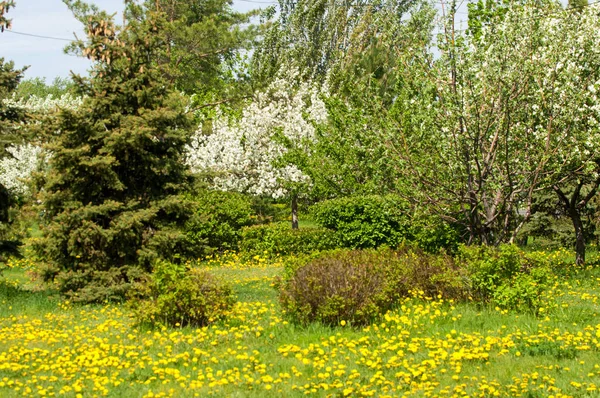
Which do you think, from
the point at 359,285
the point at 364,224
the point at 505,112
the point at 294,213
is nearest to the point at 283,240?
the point at 364,224

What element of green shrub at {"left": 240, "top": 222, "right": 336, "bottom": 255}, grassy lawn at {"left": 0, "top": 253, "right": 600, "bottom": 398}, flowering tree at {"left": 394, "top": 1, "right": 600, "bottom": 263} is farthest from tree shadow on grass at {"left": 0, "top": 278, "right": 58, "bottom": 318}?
green shrub at {"left": 240, "top": 222, "right": 336, "bottom": 255}

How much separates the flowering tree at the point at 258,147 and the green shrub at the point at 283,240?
181 inches

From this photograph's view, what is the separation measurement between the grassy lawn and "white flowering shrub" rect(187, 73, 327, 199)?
1381 centimetres

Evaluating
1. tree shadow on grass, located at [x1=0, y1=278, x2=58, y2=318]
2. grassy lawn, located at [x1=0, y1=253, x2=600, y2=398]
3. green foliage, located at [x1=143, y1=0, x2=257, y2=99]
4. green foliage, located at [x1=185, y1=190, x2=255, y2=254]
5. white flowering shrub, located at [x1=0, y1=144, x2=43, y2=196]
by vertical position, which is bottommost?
grassy lawn, located at [x1=0, y1=253, x2=600, y2=398]

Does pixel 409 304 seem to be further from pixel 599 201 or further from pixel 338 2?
pixel 338 2

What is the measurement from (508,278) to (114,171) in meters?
7.21

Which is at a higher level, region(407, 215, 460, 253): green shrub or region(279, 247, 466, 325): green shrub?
region(407, 215, 460, 253): green shrub

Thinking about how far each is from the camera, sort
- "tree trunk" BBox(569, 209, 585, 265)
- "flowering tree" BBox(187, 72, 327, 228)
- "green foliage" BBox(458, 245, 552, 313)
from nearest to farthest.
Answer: "green foliage" BBox(458, 245, 552, 313) → "tree trunk" BBox(569, 209, 585, 265) → "flowering tree" BBox(187, 72, 327, 228)

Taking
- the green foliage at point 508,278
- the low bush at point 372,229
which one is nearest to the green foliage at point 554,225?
the low bush at point 372,229

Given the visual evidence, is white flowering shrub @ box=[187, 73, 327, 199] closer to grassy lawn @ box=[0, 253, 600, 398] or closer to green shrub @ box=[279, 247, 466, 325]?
green shrub @ box=[279, 247, 466, 325]

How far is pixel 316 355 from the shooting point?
7.42 metres

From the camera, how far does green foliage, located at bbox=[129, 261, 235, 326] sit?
912 centimetres

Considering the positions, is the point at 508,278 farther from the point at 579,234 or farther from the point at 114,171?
the point at 114,171

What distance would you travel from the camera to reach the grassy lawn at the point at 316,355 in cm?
635
